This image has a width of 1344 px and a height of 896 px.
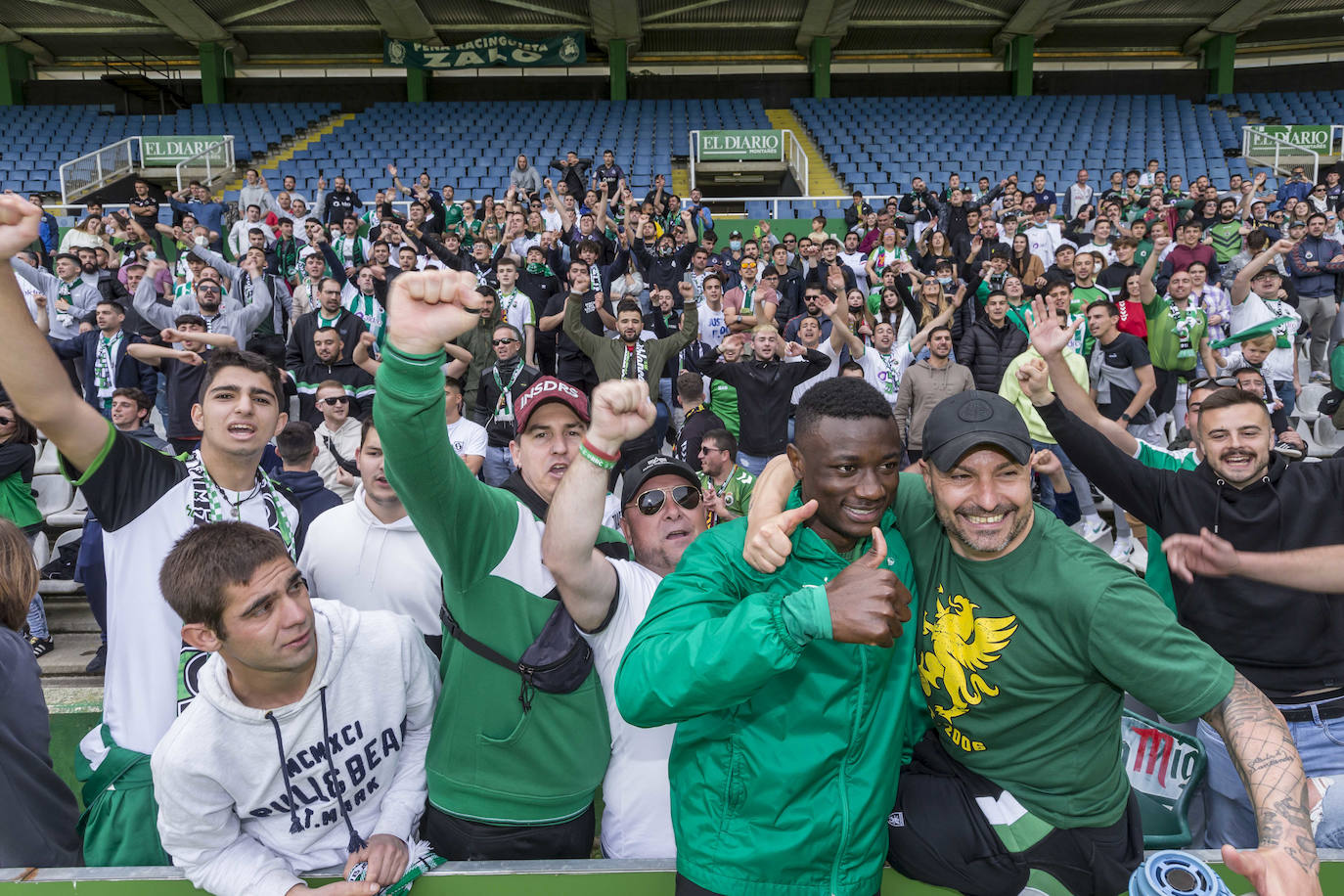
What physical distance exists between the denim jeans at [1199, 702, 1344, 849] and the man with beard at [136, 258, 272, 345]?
854cm

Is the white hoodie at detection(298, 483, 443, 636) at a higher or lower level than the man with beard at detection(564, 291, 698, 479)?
lower

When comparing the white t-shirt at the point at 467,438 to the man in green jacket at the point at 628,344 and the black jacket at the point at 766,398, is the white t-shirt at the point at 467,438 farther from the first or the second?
the black jacket at the point at 766,398

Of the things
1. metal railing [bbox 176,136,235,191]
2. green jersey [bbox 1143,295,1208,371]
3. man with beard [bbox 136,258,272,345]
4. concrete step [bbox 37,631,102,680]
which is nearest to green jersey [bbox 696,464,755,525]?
concrete step [bbox 37,631,102,680]

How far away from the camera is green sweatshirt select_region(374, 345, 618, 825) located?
200 cm

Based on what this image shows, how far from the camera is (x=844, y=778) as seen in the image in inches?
65.6

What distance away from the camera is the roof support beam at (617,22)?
A: 859 inches

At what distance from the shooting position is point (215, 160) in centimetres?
2027

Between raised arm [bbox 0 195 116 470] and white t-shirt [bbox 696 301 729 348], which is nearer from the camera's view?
raised arm [bbox 0 195 116 470]

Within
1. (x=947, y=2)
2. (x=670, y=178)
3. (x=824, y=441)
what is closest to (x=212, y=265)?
(x=824, y=441)

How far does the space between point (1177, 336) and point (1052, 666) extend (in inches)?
279

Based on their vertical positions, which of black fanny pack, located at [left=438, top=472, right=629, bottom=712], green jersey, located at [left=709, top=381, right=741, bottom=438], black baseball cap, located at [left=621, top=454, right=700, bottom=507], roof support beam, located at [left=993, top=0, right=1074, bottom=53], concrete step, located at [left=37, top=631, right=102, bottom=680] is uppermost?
roof support beam, located at [left=993, top=0, right=1074, bottom=53]

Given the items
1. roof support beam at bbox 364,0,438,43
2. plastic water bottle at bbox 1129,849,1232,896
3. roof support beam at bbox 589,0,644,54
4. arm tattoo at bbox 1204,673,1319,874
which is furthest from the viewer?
roof support beam at bbox 364,0,438,43

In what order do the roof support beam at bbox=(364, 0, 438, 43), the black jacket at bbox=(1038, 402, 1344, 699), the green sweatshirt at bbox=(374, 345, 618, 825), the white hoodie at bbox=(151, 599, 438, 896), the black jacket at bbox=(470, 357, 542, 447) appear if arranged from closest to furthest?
the white hoodie at bbox=(151, 599, 438, 896), the green sweatshirt at bbox=(374, 345, 618, 825), the black jacket at bbox=(1038, 402, 1344, 699), the black jacket at bbox=(470, 357, 542, 447), the roof support beam at bbox=(364, 0, 438, 43)

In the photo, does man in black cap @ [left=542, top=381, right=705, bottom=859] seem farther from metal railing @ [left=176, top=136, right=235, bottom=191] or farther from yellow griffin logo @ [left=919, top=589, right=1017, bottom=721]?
metal railing @ [left=176, top=136, right=235, bottom=191]
